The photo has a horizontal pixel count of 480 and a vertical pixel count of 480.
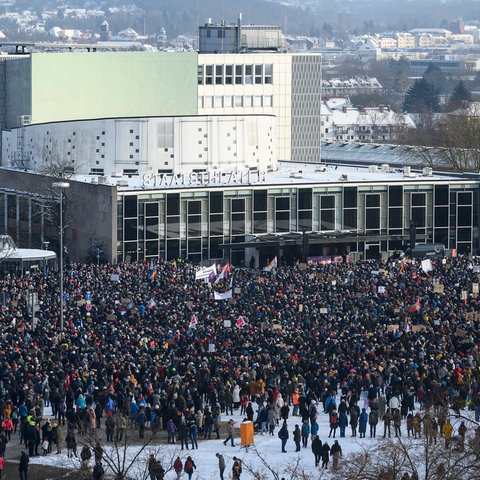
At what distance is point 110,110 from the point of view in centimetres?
12838

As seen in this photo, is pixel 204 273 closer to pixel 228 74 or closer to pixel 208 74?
pixel 228 74

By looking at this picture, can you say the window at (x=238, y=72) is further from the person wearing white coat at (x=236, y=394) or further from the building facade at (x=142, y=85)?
the person wearing white coat at (x=236, y=394)

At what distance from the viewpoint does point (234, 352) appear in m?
54.7

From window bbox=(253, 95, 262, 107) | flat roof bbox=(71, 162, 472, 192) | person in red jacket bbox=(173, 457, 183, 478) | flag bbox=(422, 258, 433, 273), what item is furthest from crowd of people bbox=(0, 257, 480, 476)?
window bbox=(253, 95, 262, 107)

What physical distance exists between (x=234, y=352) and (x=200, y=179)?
37.7 meters

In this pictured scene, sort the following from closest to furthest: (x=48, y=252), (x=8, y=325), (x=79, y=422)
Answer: (x=79, y=422), (x=8, y=325), (x=48, y=252)

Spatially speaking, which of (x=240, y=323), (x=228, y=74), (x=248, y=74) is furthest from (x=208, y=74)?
(x=240, y=323)

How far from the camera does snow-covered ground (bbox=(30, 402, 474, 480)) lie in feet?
142

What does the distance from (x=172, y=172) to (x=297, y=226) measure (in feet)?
33.9

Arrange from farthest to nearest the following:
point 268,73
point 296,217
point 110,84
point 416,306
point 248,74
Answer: point 268,73, point 248,74, point 110,84, point 296,217, point 416,306

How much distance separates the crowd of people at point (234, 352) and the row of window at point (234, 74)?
190 ft

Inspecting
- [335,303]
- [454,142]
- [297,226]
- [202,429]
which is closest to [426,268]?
[335,303]

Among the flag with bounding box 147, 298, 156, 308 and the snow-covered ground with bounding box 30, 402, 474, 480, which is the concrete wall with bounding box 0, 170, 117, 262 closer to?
the flag with bounding box 147, 298, 156, 308

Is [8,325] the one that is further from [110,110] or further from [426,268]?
[110,110]
